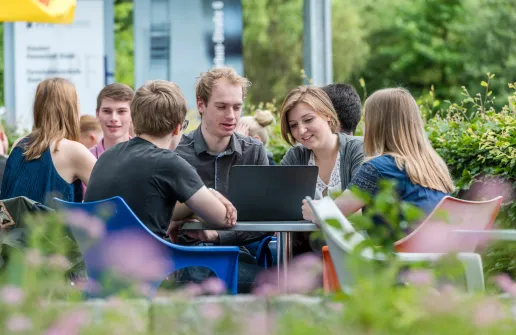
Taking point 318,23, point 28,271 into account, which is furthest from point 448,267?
point 318,23

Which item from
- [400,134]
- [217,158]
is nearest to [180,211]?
[217,158]

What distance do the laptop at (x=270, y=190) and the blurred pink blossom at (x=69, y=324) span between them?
238 cm

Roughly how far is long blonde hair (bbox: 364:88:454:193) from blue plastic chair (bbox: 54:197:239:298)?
785 mm

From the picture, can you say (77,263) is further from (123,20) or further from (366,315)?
(123,20)

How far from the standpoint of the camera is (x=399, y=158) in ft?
13.0

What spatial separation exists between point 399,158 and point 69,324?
100 inches

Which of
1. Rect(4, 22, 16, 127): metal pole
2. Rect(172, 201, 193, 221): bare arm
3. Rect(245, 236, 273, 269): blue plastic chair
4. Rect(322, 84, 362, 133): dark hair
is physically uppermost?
Rect(4, 22, 16, 127): metal pole

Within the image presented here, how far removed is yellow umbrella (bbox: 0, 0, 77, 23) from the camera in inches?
263

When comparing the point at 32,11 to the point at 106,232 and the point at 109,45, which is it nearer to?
the point at 106,232

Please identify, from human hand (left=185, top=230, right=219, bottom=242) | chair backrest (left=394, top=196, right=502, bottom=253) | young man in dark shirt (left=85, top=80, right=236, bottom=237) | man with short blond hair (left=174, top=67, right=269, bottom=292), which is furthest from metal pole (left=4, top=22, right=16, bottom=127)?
chair backrest (left=394, top=196, right=502, bottom=253)

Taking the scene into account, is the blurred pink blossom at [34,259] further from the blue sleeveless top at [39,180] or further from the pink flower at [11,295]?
the blue sleeveless top at [39,180]

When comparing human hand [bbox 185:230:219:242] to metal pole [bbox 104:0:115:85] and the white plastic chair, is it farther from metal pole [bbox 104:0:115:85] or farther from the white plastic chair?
metal pole [bbox 104:0:115:85]

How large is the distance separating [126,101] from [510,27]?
34.5 meters

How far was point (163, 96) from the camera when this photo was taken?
13.6 feet
